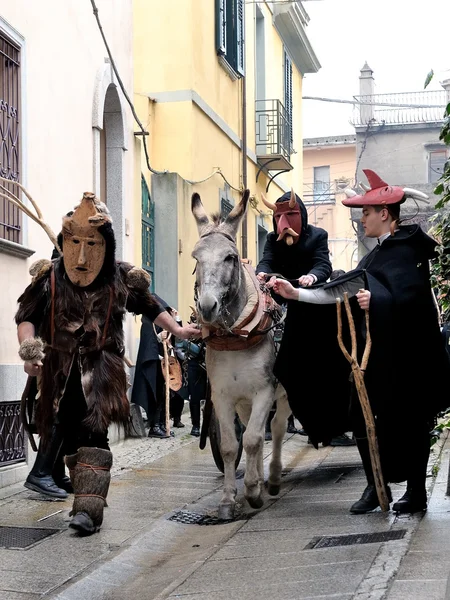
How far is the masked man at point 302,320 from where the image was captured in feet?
25.1

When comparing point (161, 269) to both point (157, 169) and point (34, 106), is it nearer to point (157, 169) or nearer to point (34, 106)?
point (157, 169)

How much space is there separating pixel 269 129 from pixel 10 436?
15150 millimetres

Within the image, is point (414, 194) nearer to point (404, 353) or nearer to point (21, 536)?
point (404, 353)

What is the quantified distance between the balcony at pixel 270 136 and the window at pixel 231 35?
7.42 ft

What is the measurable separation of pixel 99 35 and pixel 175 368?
4146mm

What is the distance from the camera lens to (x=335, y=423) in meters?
7.91

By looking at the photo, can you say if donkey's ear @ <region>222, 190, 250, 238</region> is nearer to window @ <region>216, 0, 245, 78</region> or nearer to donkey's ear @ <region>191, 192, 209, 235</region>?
donkey's ear @ <region>191, 192, 209, 235</region>

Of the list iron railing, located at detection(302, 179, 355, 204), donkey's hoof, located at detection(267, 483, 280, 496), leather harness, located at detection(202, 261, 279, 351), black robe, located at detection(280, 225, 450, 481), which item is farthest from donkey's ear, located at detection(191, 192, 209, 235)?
iron railing, located at detection(302, 179, 355, 204)

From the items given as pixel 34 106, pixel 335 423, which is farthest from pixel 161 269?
pixel 335 423

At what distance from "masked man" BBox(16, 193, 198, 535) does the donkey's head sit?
1.83 ft

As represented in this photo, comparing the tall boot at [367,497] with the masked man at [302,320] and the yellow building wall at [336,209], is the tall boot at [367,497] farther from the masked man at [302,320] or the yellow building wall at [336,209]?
the yellow building wall at [336,209]

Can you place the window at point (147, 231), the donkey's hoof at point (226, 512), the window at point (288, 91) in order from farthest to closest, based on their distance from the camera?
the window at point (288, 91), the window at point (147, 231), the donkey's hoof at point (226, 512)

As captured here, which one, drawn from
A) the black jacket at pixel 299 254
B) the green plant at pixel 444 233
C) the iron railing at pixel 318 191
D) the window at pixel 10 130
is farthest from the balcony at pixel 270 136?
the iron railing at pixel 318 191

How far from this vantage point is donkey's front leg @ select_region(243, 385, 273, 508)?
7.65 m
